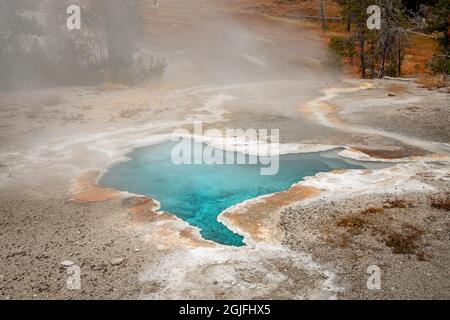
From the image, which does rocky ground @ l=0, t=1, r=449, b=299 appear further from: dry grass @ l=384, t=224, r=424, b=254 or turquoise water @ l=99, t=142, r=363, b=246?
turquoise water @ l=99, t=142, r=363, b=246

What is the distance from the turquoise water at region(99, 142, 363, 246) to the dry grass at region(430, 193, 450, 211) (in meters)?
2.45

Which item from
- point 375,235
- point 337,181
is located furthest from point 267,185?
point 375,235

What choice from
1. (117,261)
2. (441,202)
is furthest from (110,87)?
(441,202)

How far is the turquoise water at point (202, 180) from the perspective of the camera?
28.0ft

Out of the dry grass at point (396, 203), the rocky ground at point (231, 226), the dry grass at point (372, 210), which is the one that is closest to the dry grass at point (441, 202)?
the rocky ground at point (231, 226)

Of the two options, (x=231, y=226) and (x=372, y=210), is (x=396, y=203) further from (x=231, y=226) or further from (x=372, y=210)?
(x=231, y=226)

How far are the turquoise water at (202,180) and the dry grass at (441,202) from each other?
2.45 m

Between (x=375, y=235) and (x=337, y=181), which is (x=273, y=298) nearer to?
(x=375, y=235)

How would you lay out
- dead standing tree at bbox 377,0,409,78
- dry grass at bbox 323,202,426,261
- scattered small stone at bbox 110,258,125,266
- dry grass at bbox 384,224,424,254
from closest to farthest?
1. scattered small stone at bbox 110,258,125,266
2. dry grass at bbox 384,224,424,254
3. dry grass at bbox 323,202,426,261
4. dead standing tree at bbox 377,0,409,78

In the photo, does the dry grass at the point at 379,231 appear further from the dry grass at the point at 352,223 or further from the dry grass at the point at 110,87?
the dry grass at the point at 110,87

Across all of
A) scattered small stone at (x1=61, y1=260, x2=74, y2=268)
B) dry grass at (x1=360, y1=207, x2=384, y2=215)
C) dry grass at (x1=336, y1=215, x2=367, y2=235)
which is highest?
dry grass at (x1=360, y1=207, x2=384, y2=215)

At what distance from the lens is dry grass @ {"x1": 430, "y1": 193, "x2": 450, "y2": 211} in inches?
294

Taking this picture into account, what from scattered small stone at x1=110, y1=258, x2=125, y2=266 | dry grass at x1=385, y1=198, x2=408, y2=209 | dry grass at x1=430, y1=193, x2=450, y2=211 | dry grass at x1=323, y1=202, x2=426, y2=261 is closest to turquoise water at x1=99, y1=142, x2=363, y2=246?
scattered small stone at x1=110, y1=258, x2=125, y2=266
